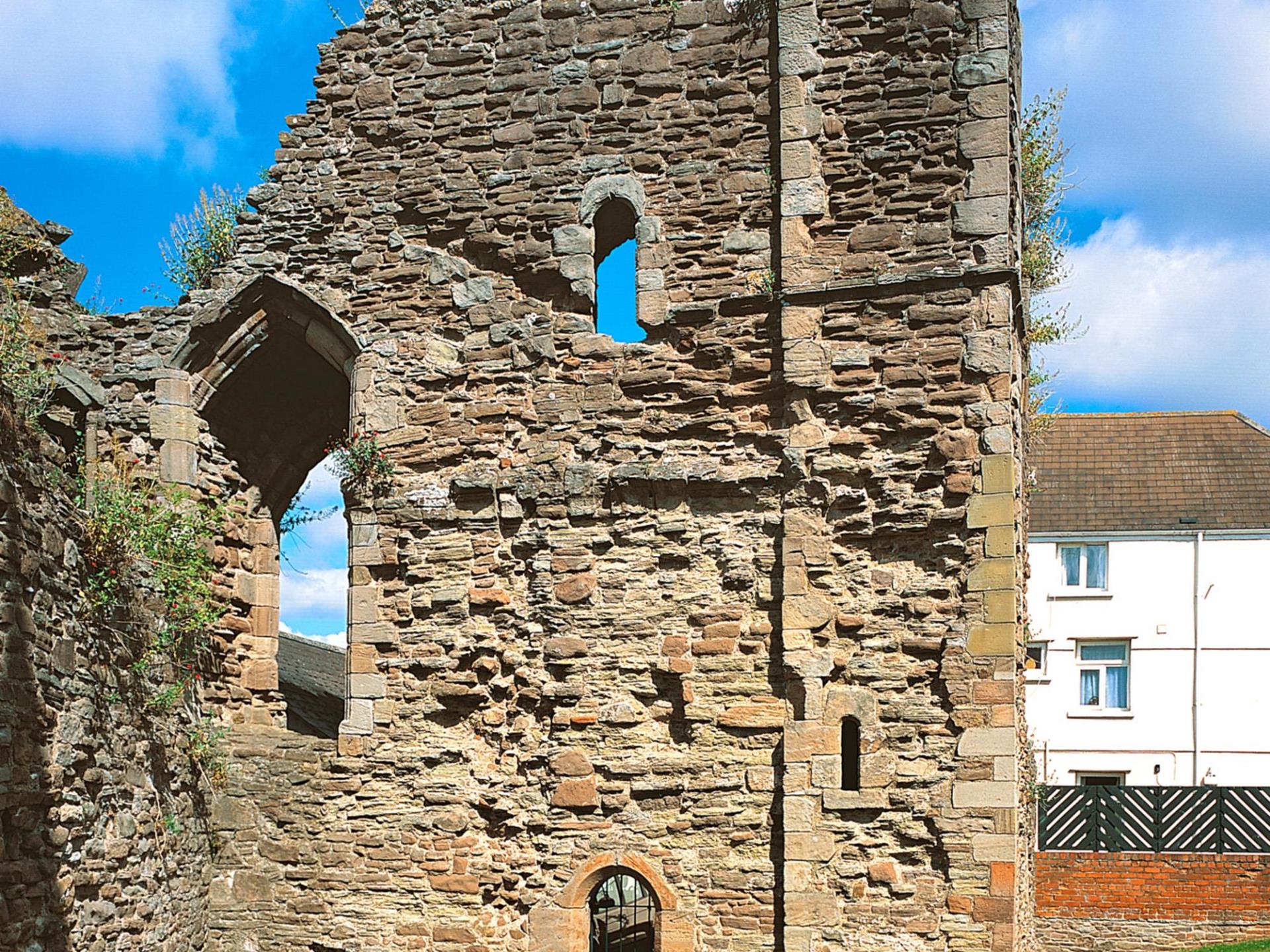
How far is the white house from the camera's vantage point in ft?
72.9

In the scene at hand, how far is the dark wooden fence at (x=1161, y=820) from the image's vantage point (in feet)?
49.7

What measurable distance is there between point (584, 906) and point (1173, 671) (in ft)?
55.7

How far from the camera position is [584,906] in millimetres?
9055

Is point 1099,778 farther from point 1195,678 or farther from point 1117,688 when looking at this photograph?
point 1195,678

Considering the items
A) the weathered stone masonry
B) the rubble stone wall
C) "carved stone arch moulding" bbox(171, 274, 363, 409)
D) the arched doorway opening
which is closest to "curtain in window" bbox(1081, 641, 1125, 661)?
the weathered stone masonry

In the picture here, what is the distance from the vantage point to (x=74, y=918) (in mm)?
7516

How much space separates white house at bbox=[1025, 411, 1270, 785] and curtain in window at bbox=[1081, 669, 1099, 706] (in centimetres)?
2

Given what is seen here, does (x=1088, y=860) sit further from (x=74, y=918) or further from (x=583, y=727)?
(x=74, y=918)

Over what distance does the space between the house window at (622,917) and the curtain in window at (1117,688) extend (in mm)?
13567

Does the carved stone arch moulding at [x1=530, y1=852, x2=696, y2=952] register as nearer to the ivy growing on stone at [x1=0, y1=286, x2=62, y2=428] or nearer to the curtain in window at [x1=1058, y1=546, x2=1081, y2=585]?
the ivy growing on stone at [x1=0, y1=286, x2=62, y2=428]

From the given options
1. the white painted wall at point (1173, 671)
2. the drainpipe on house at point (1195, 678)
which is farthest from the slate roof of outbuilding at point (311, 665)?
the drainpipe on house at point (1195, 678)

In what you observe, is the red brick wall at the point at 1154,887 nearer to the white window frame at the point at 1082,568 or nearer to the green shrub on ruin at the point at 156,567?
the white window frame at the point at 1082,568

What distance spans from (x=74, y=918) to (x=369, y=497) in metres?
3.73

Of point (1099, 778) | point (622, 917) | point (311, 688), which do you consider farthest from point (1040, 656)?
point (622, 917)
